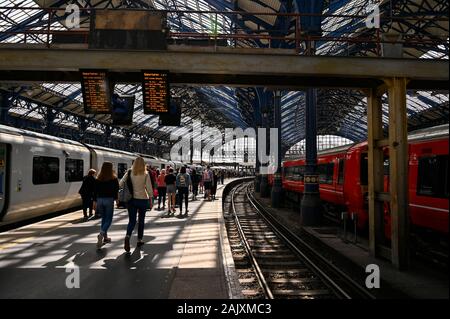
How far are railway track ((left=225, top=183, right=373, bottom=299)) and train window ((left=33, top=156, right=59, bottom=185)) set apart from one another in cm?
620

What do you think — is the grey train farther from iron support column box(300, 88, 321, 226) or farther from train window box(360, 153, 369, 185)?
train window box(360, 153, 369, 185)

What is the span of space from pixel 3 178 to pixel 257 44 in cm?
1570

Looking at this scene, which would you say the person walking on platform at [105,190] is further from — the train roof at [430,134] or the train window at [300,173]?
the train window at [300,173]

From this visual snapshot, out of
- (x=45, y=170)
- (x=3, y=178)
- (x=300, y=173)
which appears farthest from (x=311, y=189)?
(x=3, y=178)

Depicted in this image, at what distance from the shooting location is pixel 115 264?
6.05 metres

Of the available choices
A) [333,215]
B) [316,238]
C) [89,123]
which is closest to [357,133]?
[89,123]

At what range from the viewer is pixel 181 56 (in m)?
6.47

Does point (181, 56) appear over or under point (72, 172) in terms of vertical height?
over

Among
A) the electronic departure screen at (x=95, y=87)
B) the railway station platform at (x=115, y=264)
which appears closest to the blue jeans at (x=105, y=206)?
the railway station platform at (x=115, y=264)

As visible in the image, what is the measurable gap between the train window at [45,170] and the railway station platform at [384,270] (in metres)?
8.27

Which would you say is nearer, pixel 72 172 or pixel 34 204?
pixel 34 204

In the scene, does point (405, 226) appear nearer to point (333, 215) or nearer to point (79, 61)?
point (79, 61)
